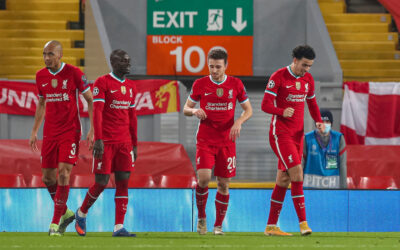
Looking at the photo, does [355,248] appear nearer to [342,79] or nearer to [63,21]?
[342,79]

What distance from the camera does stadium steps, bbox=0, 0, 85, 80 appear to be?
16406 mm

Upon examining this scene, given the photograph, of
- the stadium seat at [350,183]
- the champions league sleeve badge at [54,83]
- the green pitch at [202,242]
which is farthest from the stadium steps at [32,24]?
the green pitch at [202,242]

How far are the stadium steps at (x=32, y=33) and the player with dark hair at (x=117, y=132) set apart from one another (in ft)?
28.2

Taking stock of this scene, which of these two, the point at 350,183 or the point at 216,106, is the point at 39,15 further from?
the point at 216,106

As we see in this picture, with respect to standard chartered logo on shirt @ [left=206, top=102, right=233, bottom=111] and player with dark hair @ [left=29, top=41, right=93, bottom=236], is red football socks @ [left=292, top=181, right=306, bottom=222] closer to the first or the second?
standard chartered logo on shirt @ [left=206, top=102, right=233, bottom=111]

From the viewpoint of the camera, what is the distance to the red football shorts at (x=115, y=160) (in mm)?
7652

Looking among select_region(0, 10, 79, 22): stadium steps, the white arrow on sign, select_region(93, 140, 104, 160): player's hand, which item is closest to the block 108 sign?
the white arrow on sign

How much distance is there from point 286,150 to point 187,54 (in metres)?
7.63

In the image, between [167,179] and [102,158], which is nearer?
[102,158]

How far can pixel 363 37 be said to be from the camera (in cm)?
1678

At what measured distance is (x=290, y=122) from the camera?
7.96 m

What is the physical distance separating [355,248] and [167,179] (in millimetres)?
5937

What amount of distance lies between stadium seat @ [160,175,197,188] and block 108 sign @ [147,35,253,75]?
11.2ft

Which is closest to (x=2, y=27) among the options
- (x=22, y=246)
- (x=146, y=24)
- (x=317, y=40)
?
(x=146, y=24)
